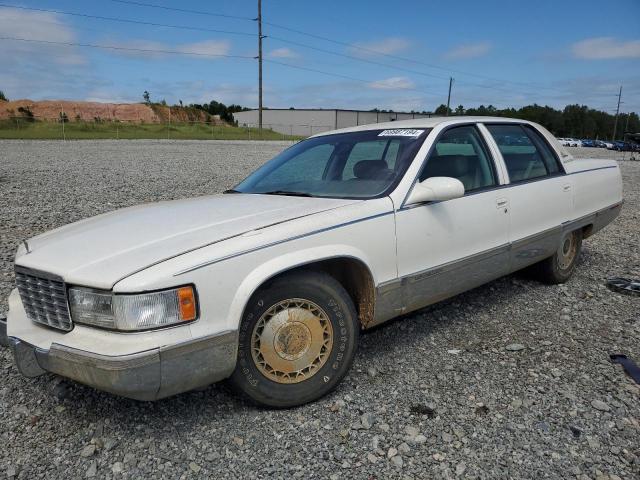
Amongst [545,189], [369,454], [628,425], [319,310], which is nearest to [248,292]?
[319,310]

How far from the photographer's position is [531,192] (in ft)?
13.6

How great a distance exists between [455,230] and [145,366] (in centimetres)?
218

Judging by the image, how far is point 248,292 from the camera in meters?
2.42

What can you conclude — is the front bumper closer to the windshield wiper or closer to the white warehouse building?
the windshield wiper

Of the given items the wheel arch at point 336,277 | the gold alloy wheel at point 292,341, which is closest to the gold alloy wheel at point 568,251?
the wheel arch at point 336,277

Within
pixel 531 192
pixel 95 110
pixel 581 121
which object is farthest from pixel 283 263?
pixel 581 121

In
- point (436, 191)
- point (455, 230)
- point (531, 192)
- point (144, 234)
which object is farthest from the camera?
point (531, 192)

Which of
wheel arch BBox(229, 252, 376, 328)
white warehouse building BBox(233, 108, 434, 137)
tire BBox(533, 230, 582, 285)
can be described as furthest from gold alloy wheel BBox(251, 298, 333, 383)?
white warehouse building BBox(233, 108, 434, 137)

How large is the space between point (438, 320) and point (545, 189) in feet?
4.84

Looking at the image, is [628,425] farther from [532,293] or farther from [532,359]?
[532,293]

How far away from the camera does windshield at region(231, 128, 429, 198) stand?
10.9ft

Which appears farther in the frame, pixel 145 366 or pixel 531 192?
pixel 531 192

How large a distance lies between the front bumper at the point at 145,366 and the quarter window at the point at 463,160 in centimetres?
185

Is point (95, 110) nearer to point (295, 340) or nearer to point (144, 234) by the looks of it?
point (144, 234)
